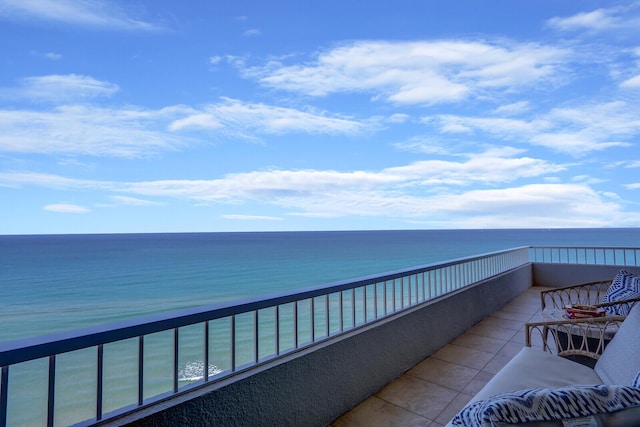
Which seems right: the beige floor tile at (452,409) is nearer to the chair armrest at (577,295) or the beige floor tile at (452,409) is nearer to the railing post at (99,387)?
the chair armrest at (577,295)

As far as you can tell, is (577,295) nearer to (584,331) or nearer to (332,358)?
(584,331)

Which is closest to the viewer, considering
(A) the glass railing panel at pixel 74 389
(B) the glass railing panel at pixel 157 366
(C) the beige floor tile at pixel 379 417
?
(C) the beige floor tile at pixel 379 417

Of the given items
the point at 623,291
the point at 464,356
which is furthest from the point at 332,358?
the point at 623,291

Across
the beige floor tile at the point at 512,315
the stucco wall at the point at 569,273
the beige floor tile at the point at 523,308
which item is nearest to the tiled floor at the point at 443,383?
the beige floor tile at the point at 512,315

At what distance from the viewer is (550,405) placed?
72cm

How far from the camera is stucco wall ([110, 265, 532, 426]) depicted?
135cm

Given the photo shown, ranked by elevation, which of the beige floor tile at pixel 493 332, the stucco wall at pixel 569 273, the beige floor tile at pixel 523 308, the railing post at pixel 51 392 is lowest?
the beige floor tile at pixel 523 308

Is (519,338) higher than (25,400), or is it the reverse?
(519,338)

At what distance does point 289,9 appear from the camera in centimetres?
540

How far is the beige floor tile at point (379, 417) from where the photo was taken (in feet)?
6.53

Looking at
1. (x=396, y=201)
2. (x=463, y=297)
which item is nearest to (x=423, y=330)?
(x=463, y=297)

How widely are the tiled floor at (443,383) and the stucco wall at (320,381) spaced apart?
3.1 inches

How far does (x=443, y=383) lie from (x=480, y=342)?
1170mm

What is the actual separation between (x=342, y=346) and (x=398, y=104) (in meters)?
6.36
